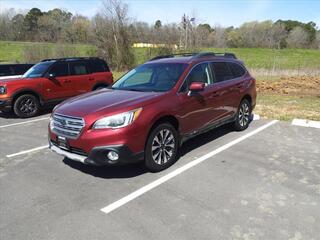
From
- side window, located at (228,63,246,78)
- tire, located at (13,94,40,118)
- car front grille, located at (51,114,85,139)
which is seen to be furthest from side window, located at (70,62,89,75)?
car front grille, located at (51,114,85,139)

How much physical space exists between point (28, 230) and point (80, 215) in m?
0.57

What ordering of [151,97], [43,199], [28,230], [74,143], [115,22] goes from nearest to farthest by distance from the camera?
[28,230]
[43,199]
[74,143]
[151,97]
[115,22]

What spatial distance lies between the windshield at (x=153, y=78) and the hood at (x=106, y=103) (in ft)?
1.07

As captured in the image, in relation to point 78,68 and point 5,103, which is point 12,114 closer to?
point 5,103

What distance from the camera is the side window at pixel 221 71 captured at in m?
Answer: 6.57

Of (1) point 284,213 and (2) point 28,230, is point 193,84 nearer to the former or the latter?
(1) point 284,213

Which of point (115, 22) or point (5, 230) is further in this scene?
point (115, 22)

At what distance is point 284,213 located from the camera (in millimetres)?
3887

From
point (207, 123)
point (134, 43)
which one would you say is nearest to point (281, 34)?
point (134, 43)

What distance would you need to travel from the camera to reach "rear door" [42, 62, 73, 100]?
1066 cm

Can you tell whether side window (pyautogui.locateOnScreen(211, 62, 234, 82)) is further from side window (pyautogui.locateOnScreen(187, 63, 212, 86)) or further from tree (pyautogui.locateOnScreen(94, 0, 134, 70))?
tree (pyautogui.locateOnScreen(94, 0, 134, 70))

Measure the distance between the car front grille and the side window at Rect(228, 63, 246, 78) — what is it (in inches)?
147

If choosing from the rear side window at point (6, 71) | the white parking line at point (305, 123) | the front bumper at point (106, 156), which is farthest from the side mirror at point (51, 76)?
the white parking line at point (305, 123)

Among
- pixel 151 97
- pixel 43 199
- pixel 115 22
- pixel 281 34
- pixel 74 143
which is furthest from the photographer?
pixel 281 34
